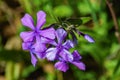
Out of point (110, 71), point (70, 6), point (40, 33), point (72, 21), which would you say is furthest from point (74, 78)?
point (40, 33)

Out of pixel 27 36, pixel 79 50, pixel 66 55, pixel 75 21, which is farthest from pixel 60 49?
pixel 79 50

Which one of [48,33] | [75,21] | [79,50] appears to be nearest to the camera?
[48,33]

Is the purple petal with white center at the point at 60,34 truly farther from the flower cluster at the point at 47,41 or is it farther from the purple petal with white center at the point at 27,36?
the purple petal with white center at the point at 27,36

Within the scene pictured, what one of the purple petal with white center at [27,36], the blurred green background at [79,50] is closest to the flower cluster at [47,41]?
the purple petal with white center at [27,36]

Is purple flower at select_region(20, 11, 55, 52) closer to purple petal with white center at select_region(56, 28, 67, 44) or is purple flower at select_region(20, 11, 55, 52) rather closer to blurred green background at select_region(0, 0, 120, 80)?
purple petal with white center at select_region(56, 28, 67, 44)

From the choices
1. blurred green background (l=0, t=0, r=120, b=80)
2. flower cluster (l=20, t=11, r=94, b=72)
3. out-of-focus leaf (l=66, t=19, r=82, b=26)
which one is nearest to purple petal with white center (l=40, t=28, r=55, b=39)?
flower cluster (l=20, t=11, r=94, b=72)

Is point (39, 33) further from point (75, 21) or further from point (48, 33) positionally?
point (75, 21)

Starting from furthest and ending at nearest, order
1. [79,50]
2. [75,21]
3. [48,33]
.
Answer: [79,50] → [75,21] → [48,33]

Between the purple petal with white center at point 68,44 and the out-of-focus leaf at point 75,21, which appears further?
the out-of-focus leaf at point 75,21

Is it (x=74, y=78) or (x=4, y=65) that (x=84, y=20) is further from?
(x=4, y=65)
